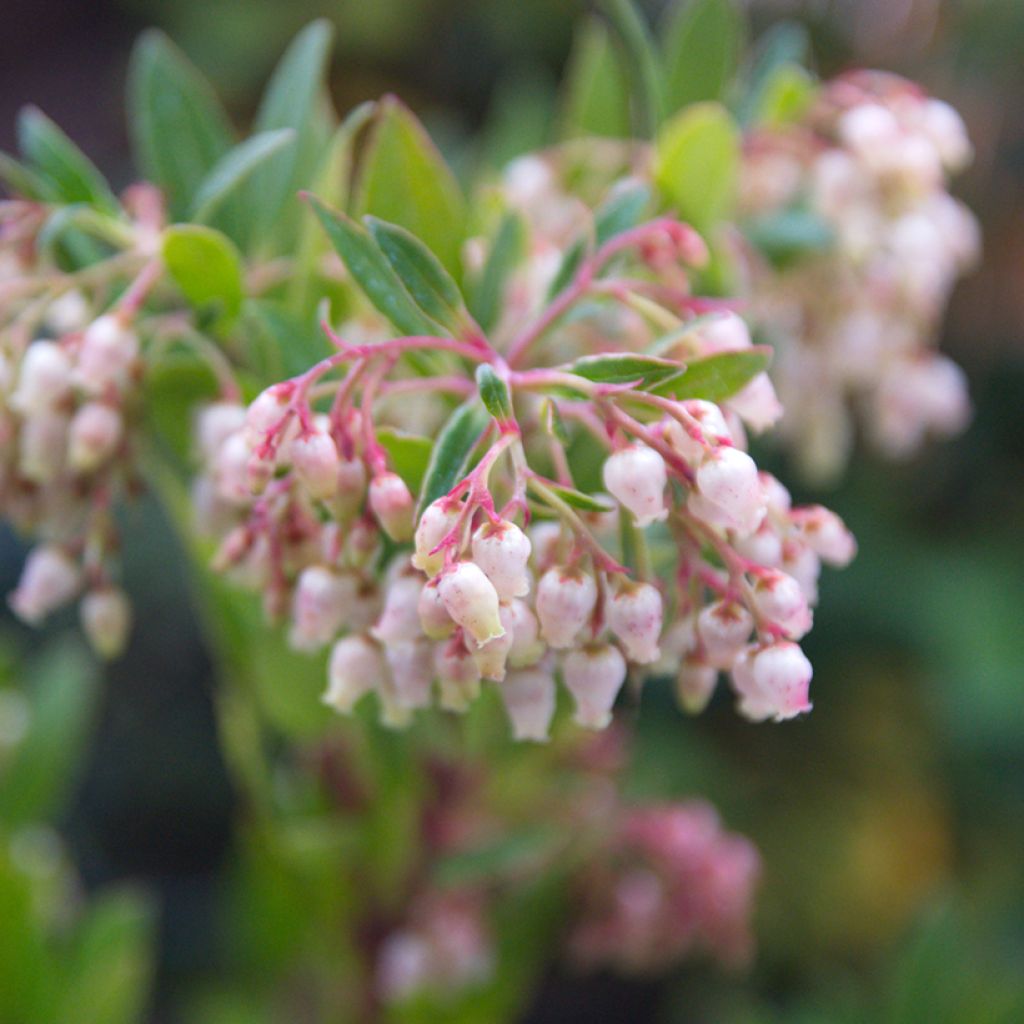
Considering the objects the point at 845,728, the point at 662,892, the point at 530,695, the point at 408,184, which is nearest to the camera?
the point at 530,695

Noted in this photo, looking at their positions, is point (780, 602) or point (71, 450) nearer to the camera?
point (780, 602)

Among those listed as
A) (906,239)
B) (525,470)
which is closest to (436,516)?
(525,470)

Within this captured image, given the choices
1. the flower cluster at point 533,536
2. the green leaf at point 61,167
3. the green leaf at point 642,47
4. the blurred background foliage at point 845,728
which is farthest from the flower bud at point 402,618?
the blurred background foliage at point 845,728

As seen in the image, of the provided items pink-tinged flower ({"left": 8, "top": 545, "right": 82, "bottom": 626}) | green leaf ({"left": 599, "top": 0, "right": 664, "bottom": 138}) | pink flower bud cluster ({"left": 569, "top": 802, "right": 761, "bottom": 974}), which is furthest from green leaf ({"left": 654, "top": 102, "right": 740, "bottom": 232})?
pink flower bud cluster ({"left": 569, "top": 802, "right": 761, "bottom": 974})

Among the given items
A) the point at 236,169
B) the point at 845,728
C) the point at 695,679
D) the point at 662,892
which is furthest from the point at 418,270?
the point at 845,728

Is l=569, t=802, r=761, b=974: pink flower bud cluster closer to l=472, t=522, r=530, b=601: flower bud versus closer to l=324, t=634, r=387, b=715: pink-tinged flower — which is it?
l=324, t=634, r=387, b=715: pink-tinged flower

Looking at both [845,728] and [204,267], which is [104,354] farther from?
[845,728]
